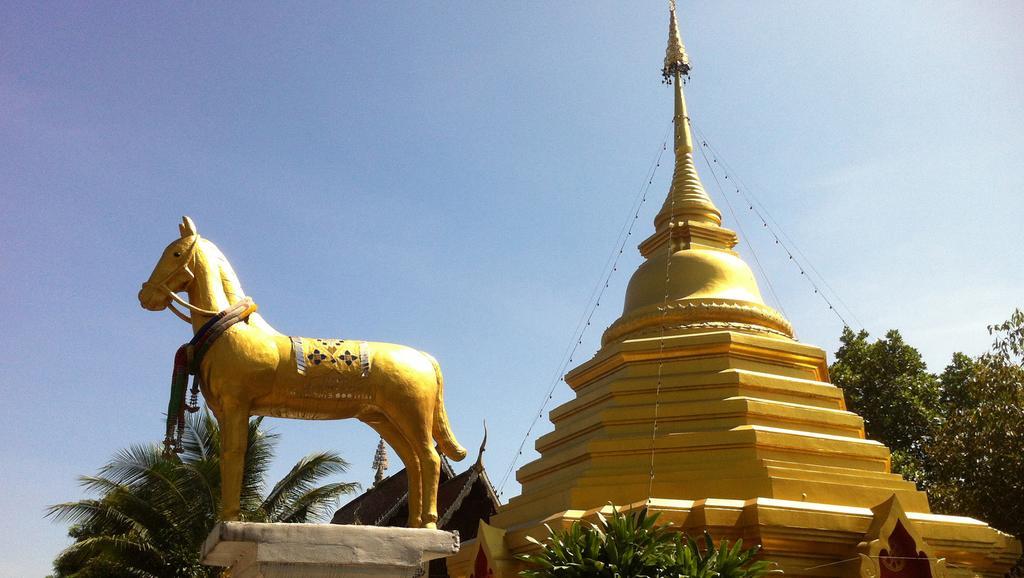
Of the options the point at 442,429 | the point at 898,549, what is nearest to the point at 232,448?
the point at 442,429

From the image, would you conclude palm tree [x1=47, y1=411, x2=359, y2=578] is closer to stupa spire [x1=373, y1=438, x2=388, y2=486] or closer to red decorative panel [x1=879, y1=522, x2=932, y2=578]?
red decorative panel [x1=879, y1=522, x2=932, y2=578]

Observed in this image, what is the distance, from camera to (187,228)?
6598mm

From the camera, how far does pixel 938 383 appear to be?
74.3ft

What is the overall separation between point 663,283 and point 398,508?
6.95 m

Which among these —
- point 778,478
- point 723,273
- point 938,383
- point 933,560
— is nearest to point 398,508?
point 723,273

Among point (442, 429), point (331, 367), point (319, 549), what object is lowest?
point (319, 549)

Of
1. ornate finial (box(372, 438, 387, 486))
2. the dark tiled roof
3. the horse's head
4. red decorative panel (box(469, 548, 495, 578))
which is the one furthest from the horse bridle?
ornate finial (box(372, 438, 387, 486))

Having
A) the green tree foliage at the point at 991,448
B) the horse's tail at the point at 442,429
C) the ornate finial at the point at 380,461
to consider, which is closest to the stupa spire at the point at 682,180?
the green tree foliage at the point at 991,448

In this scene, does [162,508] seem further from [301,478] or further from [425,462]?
[425,462]

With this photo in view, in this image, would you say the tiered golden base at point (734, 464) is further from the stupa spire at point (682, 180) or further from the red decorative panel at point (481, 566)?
the stupa spire at point (682, 180)

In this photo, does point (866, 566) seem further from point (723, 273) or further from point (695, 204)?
point (695, 204)

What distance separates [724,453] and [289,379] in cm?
681

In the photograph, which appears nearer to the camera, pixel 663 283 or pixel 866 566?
pixel 866 566

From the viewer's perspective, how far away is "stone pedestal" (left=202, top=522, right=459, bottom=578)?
5.50 meters
